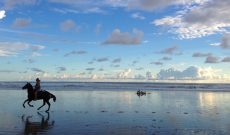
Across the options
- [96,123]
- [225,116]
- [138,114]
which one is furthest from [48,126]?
[225,116]

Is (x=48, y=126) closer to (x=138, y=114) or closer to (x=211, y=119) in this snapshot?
(x=138, y=114)

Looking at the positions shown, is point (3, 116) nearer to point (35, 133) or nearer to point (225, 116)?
point (35, 133)

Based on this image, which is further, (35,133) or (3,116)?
(3,116)

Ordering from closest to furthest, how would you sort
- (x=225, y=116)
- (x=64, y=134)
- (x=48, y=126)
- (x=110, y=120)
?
(x=64, y=134) → (x=48, y=126) → (x=110, y=120) → (x=225, y=116)

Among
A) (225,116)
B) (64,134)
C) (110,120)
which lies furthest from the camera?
(225,116)

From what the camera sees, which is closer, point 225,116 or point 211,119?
point 211,119

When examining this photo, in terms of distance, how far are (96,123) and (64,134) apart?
3178mm

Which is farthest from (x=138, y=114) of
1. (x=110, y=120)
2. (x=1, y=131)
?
(x=1, y=131)

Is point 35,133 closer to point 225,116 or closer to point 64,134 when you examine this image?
point 64,134

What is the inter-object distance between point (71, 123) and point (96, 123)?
116 cm

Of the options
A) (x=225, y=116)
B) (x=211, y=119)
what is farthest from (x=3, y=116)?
(x=225, y=116)

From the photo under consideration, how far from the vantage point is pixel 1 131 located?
45.5ft

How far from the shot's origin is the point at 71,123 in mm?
16500

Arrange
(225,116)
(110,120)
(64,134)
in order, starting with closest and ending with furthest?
(64,134) < (110,120) < (225,116)
